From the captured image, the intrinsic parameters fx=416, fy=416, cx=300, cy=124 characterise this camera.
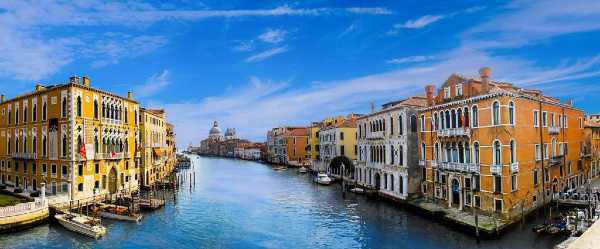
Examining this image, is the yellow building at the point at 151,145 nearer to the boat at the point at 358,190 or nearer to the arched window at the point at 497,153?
the boat at the point at 358,190

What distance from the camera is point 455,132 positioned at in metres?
26.8

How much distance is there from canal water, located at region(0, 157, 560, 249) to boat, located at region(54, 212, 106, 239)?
1.29 feet

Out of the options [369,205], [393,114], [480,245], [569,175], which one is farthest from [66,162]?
[569,175]

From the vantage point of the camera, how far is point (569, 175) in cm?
3281

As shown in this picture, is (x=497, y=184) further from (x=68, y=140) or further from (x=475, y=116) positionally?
(x=68, y=140)

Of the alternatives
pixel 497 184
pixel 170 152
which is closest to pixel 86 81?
pixel 497 184

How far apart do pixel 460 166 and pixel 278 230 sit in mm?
12204

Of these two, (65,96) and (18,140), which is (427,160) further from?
(18,140)

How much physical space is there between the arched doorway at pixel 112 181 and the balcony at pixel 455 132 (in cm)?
2641

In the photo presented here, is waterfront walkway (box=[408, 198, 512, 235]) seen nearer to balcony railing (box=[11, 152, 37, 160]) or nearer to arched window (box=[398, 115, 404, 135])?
arched window (box=[398, 115, 404, 135])

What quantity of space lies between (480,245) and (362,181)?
23072mm

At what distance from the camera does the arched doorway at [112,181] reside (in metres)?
34.8

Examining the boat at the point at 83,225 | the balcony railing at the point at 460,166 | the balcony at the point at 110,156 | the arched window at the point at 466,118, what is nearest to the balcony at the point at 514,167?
the balcony railing at the point at 460,166

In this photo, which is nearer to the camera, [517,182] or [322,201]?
[517,182]
